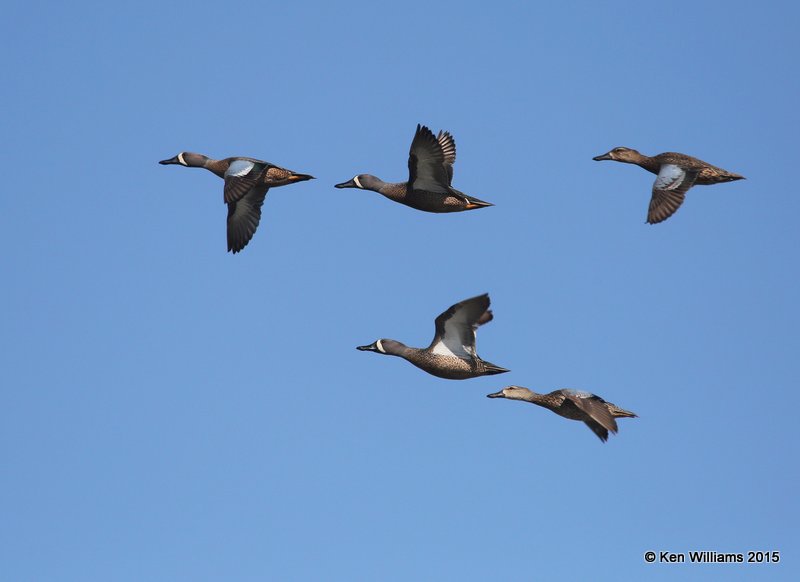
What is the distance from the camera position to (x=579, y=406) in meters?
15.7

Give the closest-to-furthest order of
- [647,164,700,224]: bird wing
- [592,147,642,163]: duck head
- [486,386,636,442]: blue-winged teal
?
1. [486,386,636,442]: blue-winged teal
2. [647,164,700,224]: bird wing
3. [592,147,642,163]: duck head

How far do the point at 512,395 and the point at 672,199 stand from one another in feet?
12.3

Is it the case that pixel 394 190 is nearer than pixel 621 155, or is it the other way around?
pixel 394 190

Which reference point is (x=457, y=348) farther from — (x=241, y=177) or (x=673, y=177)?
(x=673, y=177)

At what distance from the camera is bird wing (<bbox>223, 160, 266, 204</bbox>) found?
1786cm

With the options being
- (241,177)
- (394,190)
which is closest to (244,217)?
(241,177)

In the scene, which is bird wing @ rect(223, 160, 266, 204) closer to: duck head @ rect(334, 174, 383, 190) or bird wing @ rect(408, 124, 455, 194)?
duck head @ rect(334, 174, 383, 190)

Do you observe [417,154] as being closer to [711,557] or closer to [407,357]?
[407,357]

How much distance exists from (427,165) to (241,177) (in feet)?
9.34

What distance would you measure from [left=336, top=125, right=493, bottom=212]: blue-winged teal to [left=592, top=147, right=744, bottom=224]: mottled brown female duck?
8.42 ft

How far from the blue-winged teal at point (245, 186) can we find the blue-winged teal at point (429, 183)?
4.73ft

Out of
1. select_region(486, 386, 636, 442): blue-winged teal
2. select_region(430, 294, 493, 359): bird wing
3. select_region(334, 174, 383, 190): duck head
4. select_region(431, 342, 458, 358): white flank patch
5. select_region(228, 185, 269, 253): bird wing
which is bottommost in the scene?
select_region(486, 386, 636, 442): blue-winged teal

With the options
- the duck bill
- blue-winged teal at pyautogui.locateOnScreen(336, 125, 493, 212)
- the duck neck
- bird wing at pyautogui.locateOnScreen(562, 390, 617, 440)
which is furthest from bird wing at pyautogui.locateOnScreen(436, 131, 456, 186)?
bird wing at pyautogui.locateOnScreen(562, 390, 617, 440)

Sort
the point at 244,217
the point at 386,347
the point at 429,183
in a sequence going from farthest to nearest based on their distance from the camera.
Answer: the point at 244,217 < the point at 429,183 < the point at 386,347
